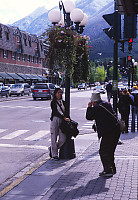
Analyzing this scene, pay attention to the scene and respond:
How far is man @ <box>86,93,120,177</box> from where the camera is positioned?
6578 mm

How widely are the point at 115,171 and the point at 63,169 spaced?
1143 millimetres

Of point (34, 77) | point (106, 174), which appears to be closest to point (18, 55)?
point (34, 77)

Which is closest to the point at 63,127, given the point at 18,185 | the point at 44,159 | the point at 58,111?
the point at 58,111

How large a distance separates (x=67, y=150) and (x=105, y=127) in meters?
1.97

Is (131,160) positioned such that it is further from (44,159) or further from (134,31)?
(134,31)

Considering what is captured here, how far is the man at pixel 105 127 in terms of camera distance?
658 centimetres

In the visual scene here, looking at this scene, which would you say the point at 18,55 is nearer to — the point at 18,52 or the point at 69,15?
the point at 18,52

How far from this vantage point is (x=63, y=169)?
7.18 m

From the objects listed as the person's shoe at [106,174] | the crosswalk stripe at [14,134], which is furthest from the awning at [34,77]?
the person's shoe at [106,174]

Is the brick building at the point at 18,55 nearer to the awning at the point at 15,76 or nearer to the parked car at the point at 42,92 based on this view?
the awning at the point at 15,76

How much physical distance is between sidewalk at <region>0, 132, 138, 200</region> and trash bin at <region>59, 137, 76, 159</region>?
0.70 feet

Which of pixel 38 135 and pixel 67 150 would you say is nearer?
pixel 67 150

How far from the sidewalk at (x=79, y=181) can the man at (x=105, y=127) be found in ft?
0.88

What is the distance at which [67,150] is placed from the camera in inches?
326
